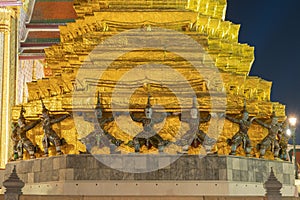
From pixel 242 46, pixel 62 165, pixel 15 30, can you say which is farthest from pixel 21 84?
pixel 62 165

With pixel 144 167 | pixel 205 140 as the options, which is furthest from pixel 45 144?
pixel 205 140

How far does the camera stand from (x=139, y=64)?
15227 mm

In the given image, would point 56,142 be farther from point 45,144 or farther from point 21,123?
point 21,123

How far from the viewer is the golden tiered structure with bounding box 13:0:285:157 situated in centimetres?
1441

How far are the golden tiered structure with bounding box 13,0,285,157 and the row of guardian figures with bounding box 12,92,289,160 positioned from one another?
182 millimetres

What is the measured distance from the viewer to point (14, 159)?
49.5 feet

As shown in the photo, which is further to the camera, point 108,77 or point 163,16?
point 163,16

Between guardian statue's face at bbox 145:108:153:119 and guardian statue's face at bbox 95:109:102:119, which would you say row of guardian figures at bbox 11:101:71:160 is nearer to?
guardian statue's face at bbox 95:109:102:119

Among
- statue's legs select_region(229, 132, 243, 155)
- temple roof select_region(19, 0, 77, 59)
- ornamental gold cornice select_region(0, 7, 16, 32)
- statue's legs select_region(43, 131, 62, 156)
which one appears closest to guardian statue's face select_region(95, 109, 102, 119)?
statue's legs select_region(43, 131, 62, 156)

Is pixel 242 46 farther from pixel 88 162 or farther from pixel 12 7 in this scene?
pixel 12 7

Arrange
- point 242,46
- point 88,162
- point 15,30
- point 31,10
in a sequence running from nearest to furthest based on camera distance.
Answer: point 88,162, point 242,46, point 15,30, point 31,10

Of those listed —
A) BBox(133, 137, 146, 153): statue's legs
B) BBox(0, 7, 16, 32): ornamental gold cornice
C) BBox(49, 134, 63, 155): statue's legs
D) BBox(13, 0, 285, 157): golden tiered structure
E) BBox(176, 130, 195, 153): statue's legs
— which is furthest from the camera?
BBox(0, 7, 16, 32): ornamental gold cornice

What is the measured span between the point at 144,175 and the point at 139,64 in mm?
3404

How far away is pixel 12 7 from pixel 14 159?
14.6 meters
